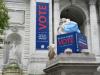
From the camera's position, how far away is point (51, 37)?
28.7m

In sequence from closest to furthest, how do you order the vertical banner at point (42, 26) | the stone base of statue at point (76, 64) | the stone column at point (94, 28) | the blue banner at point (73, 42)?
the stone base of statue at point (76, 64), the blue banner at point (73, 42), the vertical banner at point (42, 26), the stone column at point (94, 28)

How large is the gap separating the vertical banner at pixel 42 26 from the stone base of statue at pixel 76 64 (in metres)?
15.0

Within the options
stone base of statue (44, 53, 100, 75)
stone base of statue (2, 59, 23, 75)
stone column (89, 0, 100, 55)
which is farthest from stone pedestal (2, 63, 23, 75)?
stone base of statue (44, 53, 100, 75)

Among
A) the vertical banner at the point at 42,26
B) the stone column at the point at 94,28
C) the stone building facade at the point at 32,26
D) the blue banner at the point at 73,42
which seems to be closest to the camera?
the blue banner at the point at 73,42

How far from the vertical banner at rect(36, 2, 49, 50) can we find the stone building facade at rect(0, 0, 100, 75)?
1.11 ft

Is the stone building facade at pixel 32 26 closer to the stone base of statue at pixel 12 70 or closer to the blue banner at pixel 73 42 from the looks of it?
the stone base of statue at pixel 12 70

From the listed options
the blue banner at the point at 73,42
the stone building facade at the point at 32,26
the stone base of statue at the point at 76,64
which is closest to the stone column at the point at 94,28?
the stone building facade at the point at 32,26

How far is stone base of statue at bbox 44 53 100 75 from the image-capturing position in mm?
12617

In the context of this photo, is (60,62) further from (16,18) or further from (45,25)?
(16,18)

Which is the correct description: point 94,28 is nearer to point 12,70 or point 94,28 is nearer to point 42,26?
point 42,26

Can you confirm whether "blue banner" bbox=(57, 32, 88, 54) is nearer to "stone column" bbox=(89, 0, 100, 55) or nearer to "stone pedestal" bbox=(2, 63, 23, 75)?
"stone pedestal" bbox=(2, 63, 23, 75)

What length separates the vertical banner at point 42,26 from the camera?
92.0 feet

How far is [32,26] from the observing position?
28.7 metres

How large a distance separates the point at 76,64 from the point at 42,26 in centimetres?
1624
